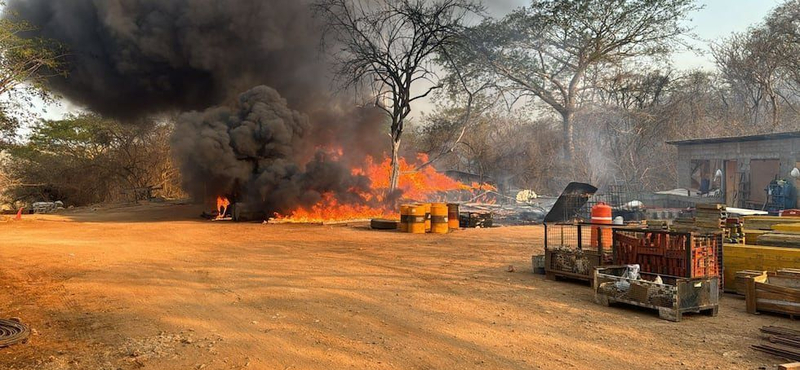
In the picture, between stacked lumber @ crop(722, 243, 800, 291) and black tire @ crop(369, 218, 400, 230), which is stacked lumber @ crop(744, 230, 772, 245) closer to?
stacked lumber @ crop(722, 243, 800, 291)

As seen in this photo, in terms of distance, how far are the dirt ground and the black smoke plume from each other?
989 centimetres

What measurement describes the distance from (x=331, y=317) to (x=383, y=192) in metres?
17.3

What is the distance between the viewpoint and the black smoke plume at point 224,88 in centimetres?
2197

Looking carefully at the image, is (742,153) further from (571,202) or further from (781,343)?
(781,343)

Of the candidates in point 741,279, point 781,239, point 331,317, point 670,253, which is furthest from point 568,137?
point 331,317

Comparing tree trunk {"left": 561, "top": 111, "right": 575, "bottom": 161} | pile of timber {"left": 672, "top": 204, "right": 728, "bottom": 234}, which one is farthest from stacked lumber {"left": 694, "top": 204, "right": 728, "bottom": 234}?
tree trunk {"left": 561, "top": 111, "right": 575, "bottom": 161}

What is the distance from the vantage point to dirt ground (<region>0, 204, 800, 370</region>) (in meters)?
5.11

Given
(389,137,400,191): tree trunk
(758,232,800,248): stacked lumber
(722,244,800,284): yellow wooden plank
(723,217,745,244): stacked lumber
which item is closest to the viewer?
(722,244,800,284): yellow wooden plank

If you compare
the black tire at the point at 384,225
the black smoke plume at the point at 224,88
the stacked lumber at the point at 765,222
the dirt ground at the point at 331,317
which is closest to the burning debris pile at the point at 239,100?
the black smoke plume at the point at 224,88

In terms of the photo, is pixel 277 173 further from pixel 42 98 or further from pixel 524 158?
pixel 524 158

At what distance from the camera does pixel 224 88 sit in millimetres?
27984

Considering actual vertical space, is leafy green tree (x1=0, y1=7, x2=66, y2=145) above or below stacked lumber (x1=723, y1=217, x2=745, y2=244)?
above

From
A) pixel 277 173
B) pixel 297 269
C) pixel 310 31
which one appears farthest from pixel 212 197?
pixel 297 269

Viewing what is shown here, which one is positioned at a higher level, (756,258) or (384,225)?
(756,258)
